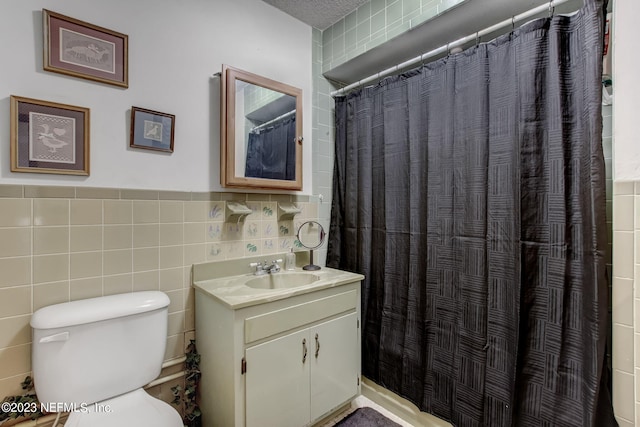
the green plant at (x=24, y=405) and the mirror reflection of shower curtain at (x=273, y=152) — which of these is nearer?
the green plant at (x=24, y=405)

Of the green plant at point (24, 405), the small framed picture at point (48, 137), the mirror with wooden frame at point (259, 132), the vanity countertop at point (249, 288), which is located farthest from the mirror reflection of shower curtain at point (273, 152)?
the green plant at point (24, 405)

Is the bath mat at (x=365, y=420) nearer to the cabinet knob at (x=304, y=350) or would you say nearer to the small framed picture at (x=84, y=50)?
the cabinet knob at (x=304, y=350)

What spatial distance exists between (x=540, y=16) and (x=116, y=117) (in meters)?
2.00

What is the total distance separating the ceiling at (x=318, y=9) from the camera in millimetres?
1782

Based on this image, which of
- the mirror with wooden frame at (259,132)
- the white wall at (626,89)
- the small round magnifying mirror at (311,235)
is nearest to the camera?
the white wall at (626,89)

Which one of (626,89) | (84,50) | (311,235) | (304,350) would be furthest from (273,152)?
(626,89)

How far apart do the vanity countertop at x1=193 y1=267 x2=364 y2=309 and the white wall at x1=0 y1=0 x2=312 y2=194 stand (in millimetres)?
510

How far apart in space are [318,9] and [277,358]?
2042mm

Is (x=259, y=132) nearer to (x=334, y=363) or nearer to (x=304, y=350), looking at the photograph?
(x=304, y=350)

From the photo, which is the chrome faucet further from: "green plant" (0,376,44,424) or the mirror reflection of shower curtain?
"green plant" (0,376,44,424)

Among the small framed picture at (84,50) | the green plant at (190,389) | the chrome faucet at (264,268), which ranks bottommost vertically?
the green plant at (190,389)

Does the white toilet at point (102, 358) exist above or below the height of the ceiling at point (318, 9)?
below

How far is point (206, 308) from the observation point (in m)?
1.42

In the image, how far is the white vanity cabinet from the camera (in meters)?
1.24
